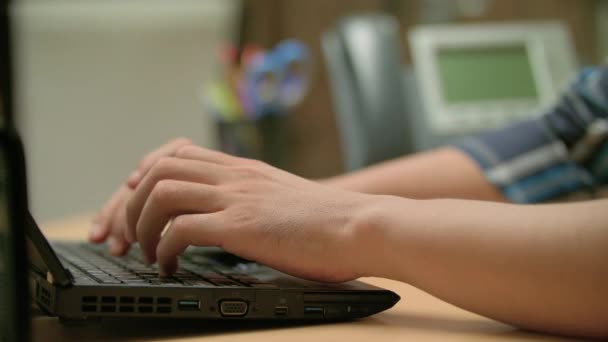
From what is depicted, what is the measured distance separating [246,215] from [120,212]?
22 centimetres

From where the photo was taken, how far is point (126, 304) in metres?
0.38

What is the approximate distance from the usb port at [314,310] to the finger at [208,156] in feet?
0.43

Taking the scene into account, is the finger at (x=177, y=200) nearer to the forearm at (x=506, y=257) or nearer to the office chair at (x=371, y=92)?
the forearm at (x=506, y=257)

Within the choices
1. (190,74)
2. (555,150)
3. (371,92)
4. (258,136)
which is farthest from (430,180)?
(190,74)

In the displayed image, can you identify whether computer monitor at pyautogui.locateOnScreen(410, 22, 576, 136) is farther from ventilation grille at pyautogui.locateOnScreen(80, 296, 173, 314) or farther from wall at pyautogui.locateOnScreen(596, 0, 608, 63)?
ventilation grille at pyautogui.locateOnScreen(80, 296, 173, 314)

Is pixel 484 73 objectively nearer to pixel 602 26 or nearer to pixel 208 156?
pixel 602 26

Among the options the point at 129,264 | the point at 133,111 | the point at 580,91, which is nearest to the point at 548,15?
the point at 580,91

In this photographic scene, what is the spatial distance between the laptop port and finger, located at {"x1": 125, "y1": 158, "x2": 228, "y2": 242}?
0.11 meters

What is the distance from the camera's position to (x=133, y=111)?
1.96 meters

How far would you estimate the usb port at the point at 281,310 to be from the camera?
1.32ft

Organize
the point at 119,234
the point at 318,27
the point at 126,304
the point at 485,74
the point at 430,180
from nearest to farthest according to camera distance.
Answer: the point at 126,304, the point at 119,234, the point at 430,180, the point at 485,74, the point at 318,27

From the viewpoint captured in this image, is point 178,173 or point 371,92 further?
point 371,92

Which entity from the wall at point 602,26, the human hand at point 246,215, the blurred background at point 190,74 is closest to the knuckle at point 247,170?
the human hand at point 246,215

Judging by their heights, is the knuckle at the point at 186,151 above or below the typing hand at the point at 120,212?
above
